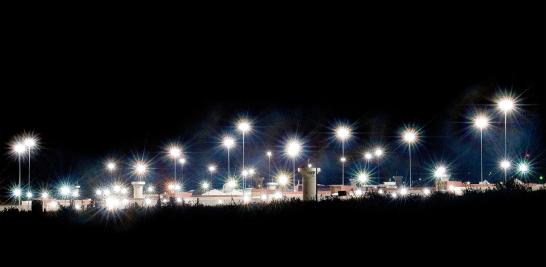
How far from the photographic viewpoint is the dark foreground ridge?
33.4 feet

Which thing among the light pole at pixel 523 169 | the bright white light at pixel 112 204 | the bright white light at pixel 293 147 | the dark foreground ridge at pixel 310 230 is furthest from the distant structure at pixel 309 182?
the light pole at pixel 523 169

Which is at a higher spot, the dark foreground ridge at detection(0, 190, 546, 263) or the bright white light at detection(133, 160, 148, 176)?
the bright white light at detection(133, 160, 148, 176)

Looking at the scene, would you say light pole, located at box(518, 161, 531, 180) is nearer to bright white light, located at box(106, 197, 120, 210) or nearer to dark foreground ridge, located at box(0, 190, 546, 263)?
bright white light, located at box(106, 197, 120, 210)

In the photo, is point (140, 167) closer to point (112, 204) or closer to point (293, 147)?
point (293, 147)

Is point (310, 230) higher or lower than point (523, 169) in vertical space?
lower

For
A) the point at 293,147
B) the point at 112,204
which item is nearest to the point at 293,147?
the point at 293,147

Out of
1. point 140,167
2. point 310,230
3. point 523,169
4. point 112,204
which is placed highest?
point 140,167

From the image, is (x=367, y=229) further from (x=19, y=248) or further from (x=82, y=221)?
(x=19, y=248)

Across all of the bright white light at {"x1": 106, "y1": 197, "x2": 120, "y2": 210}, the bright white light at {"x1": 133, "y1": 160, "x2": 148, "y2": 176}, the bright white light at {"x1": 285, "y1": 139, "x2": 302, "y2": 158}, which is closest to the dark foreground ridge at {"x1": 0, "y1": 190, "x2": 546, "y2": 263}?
the bright white light at {"x1": 106, "y1": 197, "x2": 120, "y2": 210}

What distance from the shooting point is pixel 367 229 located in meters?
10.9

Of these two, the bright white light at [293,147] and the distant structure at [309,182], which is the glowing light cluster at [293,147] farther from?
the distant structure at [309,182]

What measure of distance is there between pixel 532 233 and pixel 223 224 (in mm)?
7812

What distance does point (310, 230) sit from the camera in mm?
10578

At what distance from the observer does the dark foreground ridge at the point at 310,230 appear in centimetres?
1017
